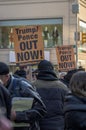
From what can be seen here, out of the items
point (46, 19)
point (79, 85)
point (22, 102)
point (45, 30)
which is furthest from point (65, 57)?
point (45, 30)

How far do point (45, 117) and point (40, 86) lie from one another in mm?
441

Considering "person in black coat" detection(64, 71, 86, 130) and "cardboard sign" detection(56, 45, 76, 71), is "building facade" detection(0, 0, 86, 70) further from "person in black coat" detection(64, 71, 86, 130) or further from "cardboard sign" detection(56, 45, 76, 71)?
"person in black coat" detection(64, 71, 86, 130)

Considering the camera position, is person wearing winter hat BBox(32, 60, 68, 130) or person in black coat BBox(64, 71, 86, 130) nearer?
person in black coat BBox(64, 71, 86, 130)

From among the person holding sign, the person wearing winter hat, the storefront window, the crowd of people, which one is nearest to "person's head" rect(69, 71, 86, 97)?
the crowd of people

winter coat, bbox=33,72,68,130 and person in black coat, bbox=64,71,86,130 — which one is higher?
person in black coat, bbox=64,71,86,130

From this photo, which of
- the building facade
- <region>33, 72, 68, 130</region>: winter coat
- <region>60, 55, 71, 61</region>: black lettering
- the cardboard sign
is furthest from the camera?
the building facade

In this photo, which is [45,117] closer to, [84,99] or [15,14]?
[84,99]

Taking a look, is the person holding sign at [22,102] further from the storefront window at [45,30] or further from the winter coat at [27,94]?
the storefront window at [45,30]

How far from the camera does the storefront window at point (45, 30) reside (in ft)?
122

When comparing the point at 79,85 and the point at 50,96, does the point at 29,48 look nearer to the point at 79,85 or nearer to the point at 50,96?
the point at 50,96

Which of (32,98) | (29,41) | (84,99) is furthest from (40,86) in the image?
(29,41)

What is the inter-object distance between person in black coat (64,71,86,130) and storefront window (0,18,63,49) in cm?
3172

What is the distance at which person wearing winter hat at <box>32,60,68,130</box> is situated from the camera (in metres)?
7.52

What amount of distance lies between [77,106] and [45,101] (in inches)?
102
